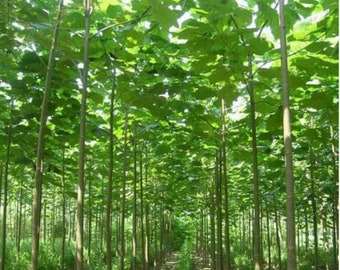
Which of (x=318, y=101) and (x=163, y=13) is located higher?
(x=163, y=13)

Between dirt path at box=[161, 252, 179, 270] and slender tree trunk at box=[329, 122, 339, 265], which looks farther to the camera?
dirt path at box=[161, 252, 179, 270]

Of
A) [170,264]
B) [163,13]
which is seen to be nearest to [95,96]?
[163,13]

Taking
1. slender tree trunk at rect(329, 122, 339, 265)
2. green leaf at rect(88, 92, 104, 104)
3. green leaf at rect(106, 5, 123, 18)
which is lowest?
slender tree trunk at rect(329, 122, 339, 265)

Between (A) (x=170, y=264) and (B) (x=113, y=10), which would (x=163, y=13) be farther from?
(A) (x=170, y=264)

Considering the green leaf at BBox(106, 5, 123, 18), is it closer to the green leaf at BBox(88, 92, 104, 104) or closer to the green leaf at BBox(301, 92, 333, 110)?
the green leaf at BBox(88, 92, 104, 104)

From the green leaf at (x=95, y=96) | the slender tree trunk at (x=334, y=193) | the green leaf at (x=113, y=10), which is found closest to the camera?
the green leaf at (x=113, y=10)

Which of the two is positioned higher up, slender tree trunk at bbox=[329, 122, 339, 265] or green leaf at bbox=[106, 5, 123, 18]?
green leaf at bbox=[106, 5, 123, 18]

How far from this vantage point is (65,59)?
3.29 m

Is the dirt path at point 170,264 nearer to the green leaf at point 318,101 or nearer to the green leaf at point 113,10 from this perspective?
the green leaf at point 113,10

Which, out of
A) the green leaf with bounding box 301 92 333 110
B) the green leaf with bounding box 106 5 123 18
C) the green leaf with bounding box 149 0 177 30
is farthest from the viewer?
the green leaf with bounding box 106 5 123 18

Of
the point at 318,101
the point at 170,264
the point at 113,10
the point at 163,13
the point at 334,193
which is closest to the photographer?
the point at 163,13

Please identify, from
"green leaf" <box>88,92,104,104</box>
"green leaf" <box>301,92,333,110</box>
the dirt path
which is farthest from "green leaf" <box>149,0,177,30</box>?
the dirt path

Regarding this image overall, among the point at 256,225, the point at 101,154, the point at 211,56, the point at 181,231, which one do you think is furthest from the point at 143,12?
the point at 181,231

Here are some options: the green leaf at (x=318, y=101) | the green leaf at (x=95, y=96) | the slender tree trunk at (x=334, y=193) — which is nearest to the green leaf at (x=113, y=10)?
the green leaf at (x=95, y=96)
